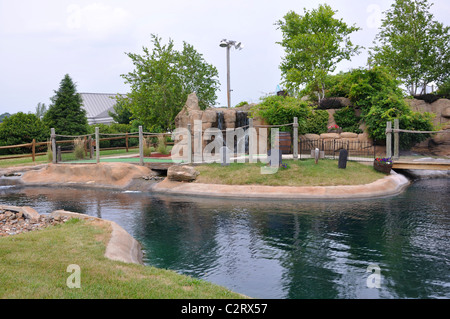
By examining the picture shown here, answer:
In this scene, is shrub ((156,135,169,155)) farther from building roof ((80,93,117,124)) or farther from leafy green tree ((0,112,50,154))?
building roof ((80,93,117,124))

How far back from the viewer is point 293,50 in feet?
113

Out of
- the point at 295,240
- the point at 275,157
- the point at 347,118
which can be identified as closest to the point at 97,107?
the point at 347,118

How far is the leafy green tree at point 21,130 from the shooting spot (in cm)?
2814

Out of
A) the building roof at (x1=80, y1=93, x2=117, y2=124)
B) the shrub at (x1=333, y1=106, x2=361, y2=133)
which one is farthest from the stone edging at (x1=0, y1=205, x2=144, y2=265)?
the building roof at (x1=80, y1=93, x2=117, y2=124)

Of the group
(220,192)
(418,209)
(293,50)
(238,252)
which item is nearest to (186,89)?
(293,50)

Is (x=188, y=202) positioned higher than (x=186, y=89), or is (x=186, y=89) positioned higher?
(x=186, y=89)

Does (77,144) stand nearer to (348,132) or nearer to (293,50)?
(348,132)

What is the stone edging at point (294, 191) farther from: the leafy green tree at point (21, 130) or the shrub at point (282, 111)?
the leafy green tree at point (21, 130)

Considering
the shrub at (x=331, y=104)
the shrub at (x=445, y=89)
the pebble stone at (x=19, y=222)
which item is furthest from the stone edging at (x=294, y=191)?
the shrub at (x=445, y=89)

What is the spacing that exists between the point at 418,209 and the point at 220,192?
7290mm

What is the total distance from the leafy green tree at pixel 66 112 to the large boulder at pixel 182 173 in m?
15.9

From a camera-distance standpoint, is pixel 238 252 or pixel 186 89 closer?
pixel 238 252

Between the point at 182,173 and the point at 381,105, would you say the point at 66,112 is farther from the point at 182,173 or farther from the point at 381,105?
the point at 381,105

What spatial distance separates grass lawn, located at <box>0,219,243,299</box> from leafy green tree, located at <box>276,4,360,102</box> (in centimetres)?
2777
